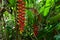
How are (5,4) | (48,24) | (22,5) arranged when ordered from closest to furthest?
(22,5) → (5,4) → (48,24)

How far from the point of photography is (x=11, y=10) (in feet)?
4.26

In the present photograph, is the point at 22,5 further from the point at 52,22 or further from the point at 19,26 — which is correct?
the point at 52,22

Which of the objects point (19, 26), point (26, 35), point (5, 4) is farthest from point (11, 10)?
point (26, 35)

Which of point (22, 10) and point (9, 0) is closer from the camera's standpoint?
point (22, 10)

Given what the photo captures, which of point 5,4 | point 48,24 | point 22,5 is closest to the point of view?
point 22,5

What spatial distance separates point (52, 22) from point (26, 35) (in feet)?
0.84

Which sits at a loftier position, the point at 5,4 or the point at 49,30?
the point at 5,4

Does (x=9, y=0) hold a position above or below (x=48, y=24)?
above

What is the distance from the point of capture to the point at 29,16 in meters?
1.37

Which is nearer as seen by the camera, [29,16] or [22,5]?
[22,5]

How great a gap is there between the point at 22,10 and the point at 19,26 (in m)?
0.11

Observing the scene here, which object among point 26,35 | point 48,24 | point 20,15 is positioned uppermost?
point 20,15

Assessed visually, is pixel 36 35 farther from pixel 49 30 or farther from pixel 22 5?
pixel 22 5

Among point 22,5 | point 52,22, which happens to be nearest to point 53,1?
point 52,22
